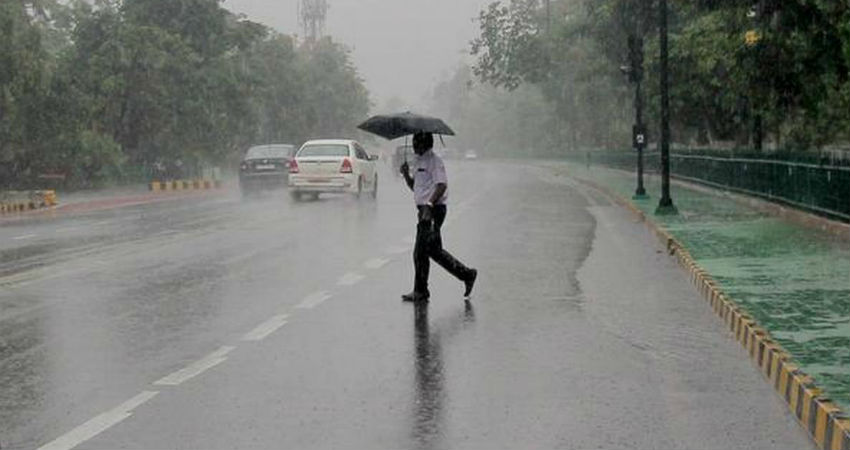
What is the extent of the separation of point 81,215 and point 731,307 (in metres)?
20.8

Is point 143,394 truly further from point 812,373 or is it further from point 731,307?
point 731,307

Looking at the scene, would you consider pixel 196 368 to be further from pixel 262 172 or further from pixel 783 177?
pixel 262 172

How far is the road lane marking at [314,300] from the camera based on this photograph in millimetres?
11375

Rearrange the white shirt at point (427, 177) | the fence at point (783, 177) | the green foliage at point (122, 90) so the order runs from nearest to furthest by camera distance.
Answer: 1. the white shirt at point (427, 177)
2. the fence at point (783, 177)
3. the green foliage at point (122, 90)

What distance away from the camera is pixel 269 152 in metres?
41.7

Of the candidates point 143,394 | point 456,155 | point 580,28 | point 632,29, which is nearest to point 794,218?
point 143,394

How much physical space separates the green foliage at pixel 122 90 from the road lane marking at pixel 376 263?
22.9 meters

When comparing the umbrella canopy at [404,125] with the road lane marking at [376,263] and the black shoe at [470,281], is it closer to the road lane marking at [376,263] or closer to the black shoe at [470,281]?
the black shoe at [470,281]

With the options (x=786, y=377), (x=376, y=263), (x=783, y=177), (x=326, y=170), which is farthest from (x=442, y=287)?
(x=326, y=170)

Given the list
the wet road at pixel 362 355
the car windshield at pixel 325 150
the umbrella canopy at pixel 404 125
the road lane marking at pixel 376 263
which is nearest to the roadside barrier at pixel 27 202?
the car windshield at pixel 325 150

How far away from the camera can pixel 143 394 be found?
24.1 feet

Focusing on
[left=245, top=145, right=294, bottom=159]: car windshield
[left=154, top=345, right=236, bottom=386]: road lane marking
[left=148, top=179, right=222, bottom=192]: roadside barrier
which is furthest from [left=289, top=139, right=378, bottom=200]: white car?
[left=154, top=345, right=236, bottom=386]: road lane marking

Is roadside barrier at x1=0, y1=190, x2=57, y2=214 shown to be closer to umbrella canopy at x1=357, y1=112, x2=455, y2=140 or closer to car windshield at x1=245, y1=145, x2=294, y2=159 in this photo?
car windshield at x1=245, y1=145, x2=294, y2=159

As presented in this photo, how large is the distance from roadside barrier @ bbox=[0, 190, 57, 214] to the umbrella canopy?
19.8 metres
